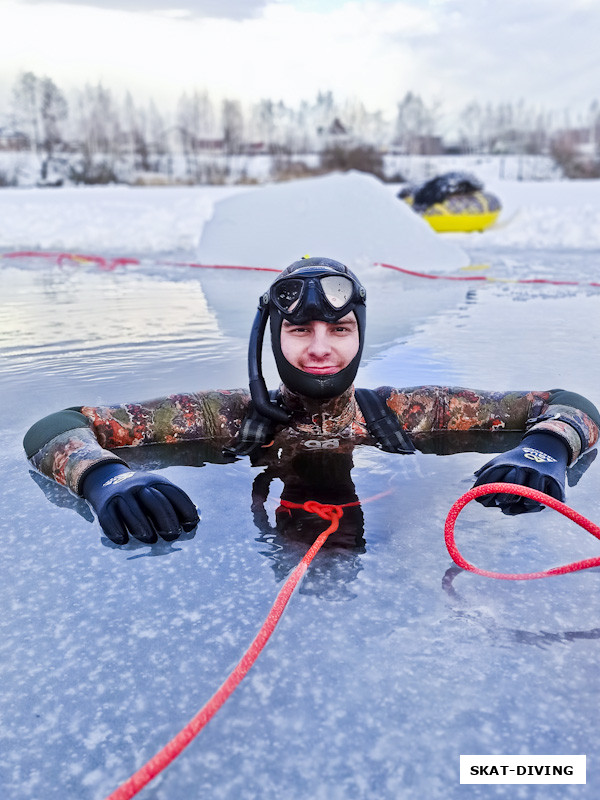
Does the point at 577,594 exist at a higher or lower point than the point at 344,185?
lower

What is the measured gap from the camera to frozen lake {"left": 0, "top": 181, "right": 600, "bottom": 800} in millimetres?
1132

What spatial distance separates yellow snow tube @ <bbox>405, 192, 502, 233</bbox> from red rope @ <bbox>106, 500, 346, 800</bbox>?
1292 centimetres

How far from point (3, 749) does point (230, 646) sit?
458 millimetres

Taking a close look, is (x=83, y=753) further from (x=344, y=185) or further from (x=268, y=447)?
(x=344, y=185)

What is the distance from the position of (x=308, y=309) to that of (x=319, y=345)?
13 centimetres

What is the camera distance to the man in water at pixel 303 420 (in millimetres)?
2016

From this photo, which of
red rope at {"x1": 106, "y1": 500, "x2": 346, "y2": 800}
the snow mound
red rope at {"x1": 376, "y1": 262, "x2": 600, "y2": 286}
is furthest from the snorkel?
the snow mound

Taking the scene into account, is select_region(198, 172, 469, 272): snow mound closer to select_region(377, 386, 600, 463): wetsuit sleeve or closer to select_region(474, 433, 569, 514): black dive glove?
select_region(377, 386, 600, 463): wetsuit sleeve

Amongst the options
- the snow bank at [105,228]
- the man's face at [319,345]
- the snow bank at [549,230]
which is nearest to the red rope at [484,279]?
the snow bank at [549,230]

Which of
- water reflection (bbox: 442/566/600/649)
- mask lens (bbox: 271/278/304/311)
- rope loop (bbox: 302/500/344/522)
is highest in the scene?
mask lens (bbox: 271/278/304/311)

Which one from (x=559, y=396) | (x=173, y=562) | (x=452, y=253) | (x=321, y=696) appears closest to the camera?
(x=321, y=696)

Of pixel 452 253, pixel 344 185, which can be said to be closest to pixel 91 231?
pixel 344 185

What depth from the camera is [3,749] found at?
1.16 meters

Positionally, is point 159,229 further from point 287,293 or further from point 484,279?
point 287,293
